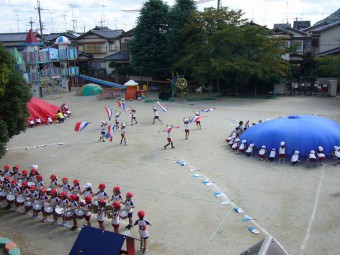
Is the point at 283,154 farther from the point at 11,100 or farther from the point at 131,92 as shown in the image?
the point at 131,92

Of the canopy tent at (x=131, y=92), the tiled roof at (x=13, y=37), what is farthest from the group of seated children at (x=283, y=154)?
the tiled roof at (x=13, y=37)

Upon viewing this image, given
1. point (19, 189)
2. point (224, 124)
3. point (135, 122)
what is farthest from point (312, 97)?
point (19, 189)

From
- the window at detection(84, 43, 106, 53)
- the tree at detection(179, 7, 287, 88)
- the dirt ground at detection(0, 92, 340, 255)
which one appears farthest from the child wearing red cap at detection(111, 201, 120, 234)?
the window at detection(84, 43, 106, 53)

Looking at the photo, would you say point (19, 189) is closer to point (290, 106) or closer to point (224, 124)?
point (224, 124)

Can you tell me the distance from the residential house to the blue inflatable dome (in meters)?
36.4

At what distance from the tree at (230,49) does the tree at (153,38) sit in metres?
4.13

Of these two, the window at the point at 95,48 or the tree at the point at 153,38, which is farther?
the window at the point at 95,48

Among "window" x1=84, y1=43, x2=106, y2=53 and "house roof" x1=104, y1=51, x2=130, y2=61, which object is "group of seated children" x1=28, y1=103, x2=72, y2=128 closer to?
"house roof" x1=104, y1=51, x2=130, y2=61

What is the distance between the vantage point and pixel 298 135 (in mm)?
17625

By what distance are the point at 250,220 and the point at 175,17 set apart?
3155 centimetres

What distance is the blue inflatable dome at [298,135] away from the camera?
17297mm

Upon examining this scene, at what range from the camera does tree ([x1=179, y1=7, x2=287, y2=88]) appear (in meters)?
33.8

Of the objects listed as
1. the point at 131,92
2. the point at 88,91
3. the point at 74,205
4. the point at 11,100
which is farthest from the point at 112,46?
the point at 74,205

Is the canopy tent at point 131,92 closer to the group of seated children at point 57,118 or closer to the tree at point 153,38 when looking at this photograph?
the tree at point 153,38
